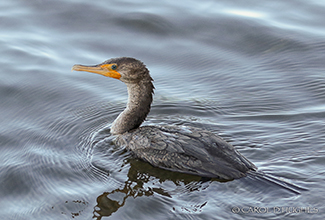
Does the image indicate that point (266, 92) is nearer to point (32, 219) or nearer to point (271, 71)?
point (271, 71)

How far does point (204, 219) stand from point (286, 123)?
8.41 ft

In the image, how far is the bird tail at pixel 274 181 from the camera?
545 centimetres

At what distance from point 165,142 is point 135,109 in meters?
0.95

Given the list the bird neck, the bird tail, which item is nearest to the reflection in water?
the bird tail

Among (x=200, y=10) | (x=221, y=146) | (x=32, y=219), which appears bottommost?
(x=32, y=219)

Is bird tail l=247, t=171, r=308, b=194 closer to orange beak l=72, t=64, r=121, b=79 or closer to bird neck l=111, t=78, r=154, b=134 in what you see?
bird neck l=111, t=78, r=154, b=134

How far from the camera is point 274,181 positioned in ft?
18.3

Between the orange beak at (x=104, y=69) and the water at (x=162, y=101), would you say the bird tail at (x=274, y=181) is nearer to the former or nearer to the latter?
the water at (x=162, y=101)

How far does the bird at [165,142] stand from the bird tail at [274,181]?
3.1 inches

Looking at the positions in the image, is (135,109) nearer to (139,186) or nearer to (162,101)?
(162,101)

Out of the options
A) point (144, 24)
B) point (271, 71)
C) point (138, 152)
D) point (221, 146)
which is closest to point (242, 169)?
point (221, 146)

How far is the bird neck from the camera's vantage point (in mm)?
6743

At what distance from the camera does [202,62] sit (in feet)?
29.2

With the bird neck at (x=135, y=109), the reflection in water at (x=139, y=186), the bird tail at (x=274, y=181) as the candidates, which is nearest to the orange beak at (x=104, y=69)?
the bird neck at (x=135, y=109)
